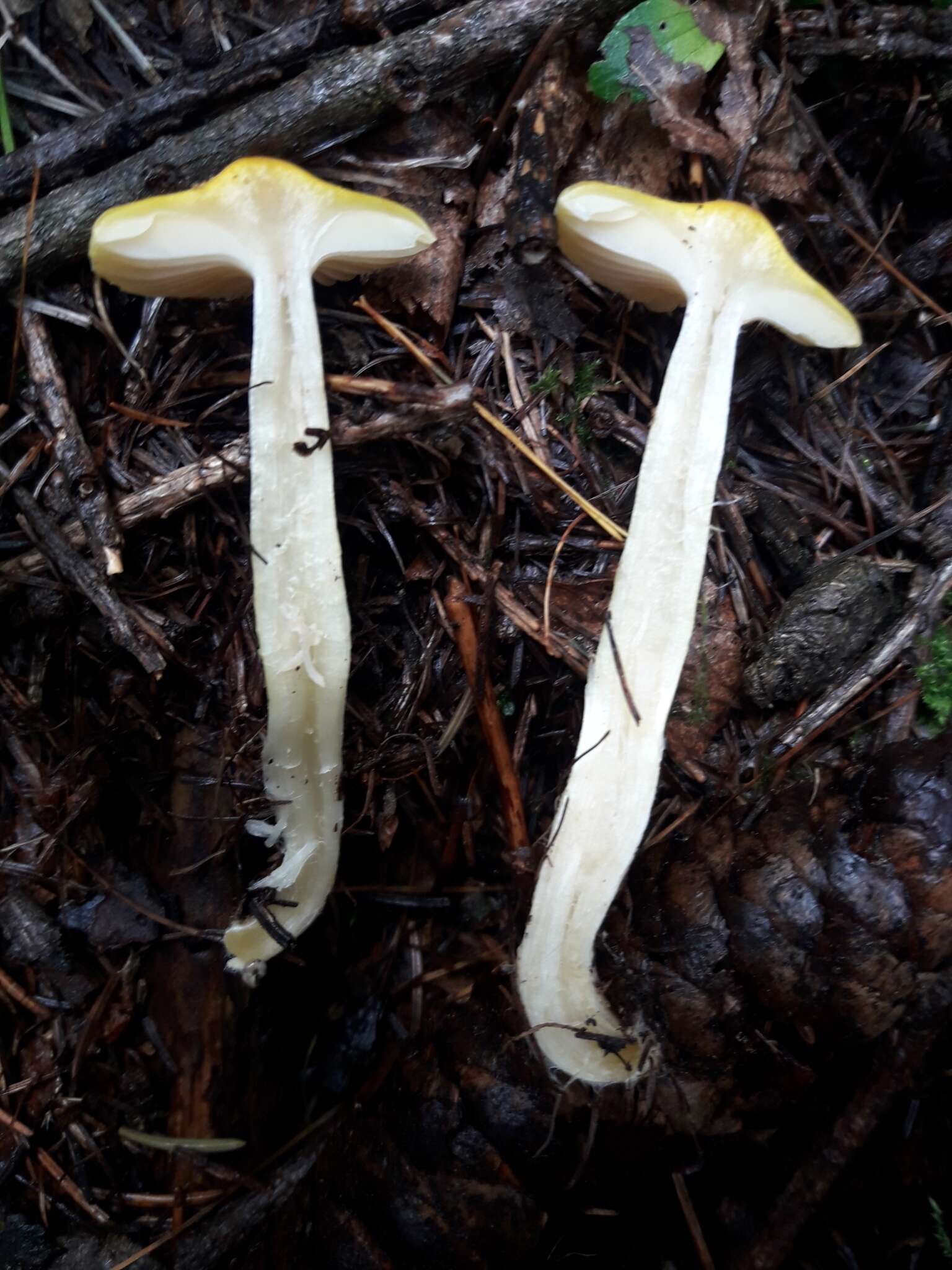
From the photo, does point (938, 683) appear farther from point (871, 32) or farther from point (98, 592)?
point (98, 592)

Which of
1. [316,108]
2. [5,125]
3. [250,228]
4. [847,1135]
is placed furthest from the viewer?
[5,125]

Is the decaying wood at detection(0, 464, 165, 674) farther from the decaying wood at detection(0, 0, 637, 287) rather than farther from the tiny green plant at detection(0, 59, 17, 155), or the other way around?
the tiny green plant at detection(0, 59, 17, 155)

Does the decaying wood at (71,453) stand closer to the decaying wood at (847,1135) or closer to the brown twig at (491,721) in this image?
the brown twig at (491,721)

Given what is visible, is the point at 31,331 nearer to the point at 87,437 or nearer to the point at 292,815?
the point at 87,437

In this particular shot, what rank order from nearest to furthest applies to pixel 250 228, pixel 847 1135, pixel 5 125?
pixel 847 1135 → pixel 250 228 → pixel 5 125

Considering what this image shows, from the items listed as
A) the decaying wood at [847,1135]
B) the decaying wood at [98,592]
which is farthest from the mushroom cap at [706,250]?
the decaying wood at [847,1135]

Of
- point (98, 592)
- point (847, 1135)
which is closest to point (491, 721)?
point (98, 592)

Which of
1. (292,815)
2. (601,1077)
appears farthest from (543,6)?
(601,1077)
